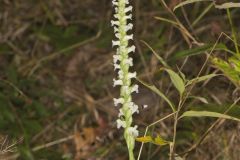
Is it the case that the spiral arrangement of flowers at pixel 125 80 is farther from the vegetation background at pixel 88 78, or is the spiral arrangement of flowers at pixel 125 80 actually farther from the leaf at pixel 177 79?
the vegetation background at pixel 88 78

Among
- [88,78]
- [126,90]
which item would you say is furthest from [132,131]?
[88,78]

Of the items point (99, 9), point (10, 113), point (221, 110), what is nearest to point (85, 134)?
point (10, 113)

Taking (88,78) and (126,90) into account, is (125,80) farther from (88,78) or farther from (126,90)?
(88,78)

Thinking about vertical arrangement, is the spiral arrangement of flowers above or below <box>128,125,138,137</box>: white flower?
above

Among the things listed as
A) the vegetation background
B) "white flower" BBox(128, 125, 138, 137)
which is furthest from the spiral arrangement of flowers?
the vegetation background

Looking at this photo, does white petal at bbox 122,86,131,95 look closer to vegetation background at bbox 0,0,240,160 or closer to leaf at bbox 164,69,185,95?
leaf at bbox 164,69,185,95

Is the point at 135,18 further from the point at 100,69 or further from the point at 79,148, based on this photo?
the point at 79,148

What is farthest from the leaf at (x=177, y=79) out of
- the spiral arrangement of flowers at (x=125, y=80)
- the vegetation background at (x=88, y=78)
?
the vegetation background at (x=88, y=78)

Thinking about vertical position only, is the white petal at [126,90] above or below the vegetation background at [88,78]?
above
